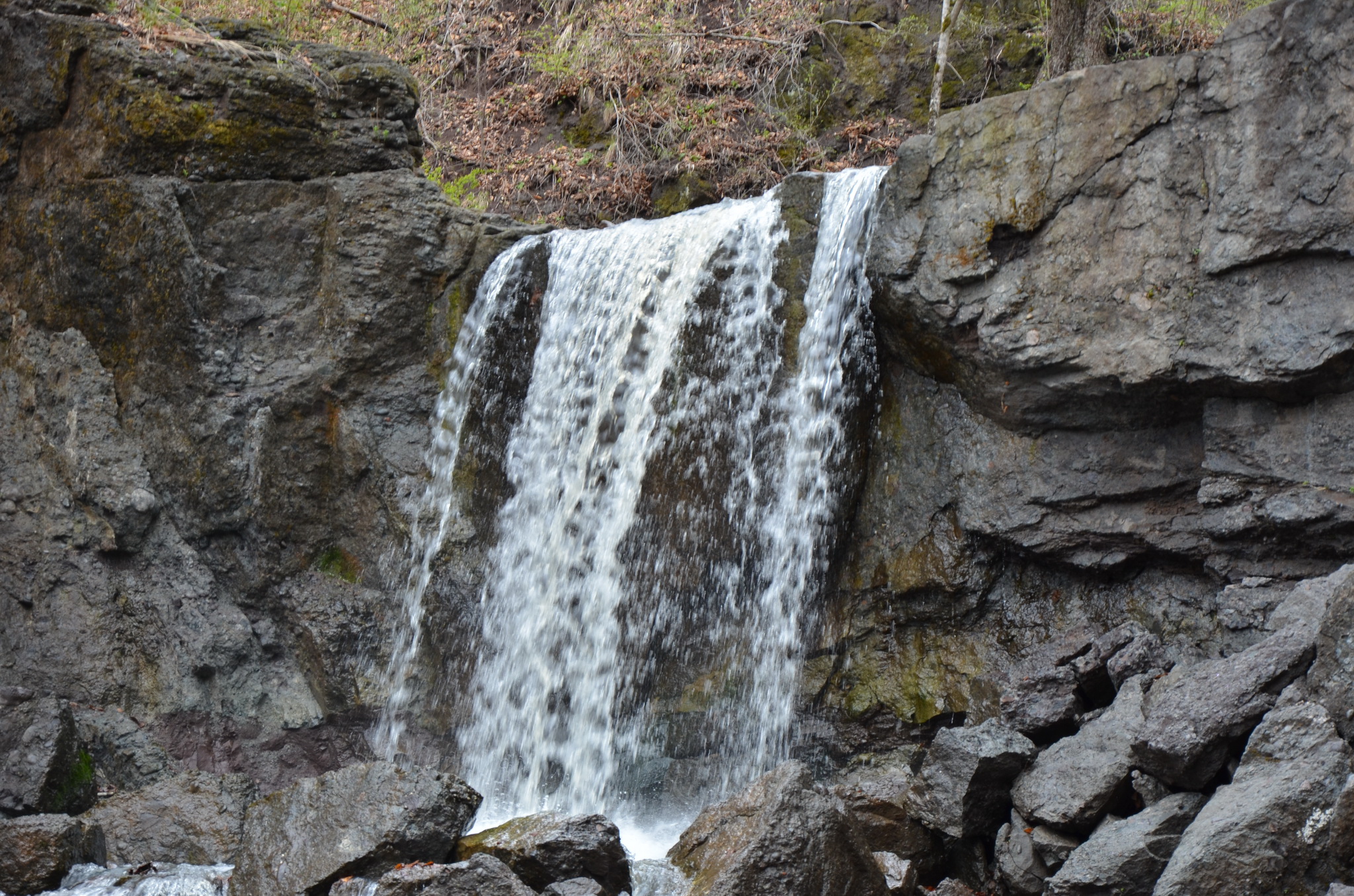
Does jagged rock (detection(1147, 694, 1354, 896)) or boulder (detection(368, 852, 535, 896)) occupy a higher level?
jagged rock (detection(1147, 694, 1354, 896))

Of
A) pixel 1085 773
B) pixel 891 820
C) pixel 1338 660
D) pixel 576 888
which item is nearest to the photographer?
pixel 1338 660

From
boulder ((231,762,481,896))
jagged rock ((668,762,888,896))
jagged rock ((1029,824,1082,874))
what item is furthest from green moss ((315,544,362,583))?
jagged rock ((1029,824,1082,874))

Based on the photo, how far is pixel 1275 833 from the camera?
3.44 m

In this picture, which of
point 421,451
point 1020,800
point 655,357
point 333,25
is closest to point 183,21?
point 421,451

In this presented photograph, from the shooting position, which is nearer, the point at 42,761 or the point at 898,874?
the point at 898,874

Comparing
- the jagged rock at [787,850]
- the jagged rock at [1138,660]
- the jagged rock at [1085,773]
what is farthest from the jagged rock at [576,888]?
the jagged rock at [1138,660]

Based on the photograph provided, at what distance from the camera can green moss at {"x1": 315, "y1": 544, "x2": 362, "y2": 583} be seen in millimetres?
7051

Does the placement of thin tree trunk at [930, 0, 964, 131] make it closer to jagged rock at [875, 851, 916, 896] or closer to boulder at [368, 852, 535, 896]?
jagged rock at [875, 851, 916, 896]

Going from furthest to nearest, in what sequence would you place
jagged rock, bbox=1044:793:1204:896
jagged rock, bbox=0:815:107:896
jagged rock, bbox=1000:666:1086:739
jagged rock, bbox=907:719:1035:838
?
jagged rock, bbox=1000:666:1086:739
jagged rock, bbox=907:719:1035:838
jagged rock, bbox=0:815:107:896
jagged rock, bbox=1044:793:1204:896

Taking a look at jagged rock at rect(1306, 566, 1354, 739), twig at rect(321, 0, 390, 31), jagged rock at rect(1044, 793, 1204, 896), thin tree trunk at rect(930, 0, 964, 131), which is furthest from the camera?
twig at rect(321, 0, 390, 31)

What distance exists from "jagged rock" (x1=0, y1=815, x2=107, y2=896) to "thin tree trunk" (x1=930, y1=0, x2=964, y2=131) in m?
7.76

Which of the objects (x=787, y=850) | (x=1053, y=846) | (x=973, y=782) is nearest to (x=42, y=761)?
(x=787, y=850)

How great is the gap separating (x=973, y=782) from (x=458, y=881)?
2261 millimetres

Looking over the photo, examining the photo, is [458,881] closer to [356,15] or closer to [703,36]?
[703,36]
